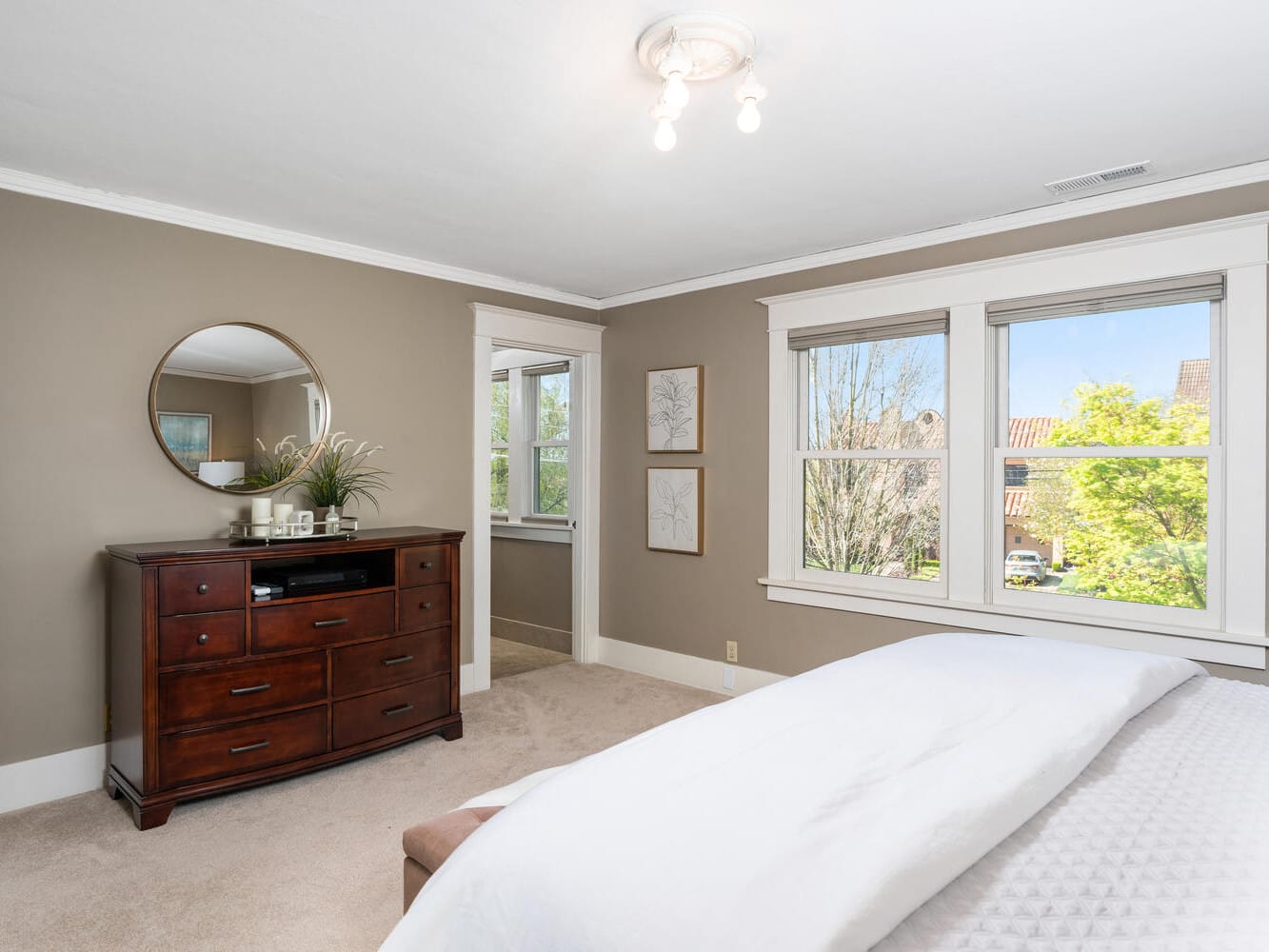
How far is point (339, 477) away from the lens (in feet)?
12.2

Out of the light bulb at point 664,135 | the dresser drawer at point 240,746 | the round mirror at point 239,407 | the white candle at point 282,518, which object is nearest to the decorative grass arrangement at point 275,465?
the round mirror at point 239,407

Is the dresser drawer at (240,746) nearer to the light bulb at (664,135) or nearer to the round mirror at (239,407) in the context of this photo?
the round mirror at (239,407)

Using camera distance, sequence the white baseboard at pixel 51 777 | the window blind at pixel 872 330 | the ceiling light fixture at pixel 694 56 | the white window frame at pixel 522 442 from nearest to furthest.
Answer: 1. the ceiling light fixture at pixel 694 56
2. the white baseboard at pixel 51 777
3. the window blind at pixel 872 330
4. the white window frame at pixel 522 442

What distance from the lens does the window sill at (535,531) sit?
5.38 metres

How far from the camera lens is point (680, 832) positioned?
98 centimetres

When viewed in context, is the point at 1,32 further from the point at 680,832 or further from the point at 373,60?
the point at 680,832

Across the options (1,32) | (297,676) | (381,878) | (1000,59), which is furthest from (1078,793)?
(1,32)

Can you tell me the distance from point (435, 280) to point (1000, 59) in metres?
2.98

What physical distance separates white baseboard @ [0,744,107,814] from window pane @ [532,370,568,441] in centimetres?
329

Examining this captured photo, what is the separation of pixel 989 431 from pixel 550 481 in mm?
3185

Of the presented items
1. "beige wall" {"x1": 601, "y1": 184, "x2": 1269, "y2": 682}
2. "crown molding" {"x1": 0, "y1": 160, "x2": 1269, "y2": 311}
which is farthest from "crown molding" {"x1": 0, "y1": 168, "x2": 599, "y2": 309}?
"beige wall" {"x1": 601, "y1": 184, "x2": 1269, "y2": 682}

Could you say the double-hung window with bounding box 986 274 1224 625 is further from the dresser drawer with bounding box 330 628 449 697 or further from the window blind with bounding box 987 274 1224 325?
the dresser drawer with bounding box 330 628 449 697

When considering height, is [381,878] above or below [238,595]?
below

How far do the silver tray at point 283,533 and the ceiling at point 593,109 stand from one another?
1359 millimetres
